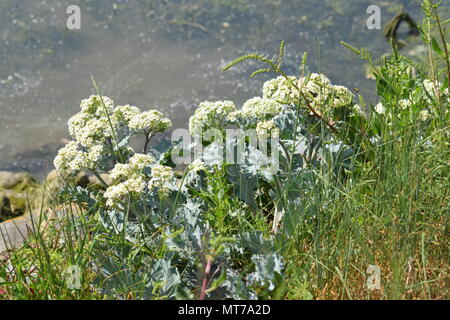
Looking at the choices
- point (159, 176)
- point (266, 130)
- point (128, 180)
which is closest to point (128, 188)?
point (128, 180)

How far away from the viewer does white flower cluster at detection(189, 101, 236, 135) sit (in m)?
2.96

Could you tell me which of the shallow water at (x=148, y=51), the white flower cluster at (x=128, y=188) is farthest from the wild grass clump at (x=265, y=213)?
the shallow water at (x=148, y=51)

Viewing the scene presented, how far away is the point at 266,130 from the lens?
263cm

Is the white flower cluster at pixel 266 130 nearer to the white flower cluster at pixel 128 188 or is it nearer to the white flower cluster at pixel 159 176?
the white flower cluster at pixel 159 176

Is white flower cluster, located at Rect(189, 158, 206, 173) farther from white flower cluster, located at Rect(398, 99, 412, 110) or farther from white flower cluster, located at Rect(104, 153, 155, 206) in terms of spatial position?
white flower cluster, located at Rect(398, 99, 412, 110)

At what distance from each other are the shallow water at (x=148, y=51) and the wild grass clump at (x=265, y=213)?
435 centimetres

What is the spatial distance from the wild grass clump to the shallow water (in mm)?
4346

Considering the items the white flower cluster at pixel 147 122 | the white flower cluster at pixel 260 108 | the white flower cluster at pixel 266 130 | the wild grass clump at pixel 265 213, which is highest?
the white flower cluster at pixel 260 108

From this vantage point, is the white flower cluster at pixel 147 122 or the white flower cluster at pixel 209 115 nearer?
the white flower cluster at pixel 147 122

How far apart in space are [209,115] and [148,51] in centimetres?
664

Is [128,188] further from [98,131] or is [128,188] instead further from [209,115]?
[209,115]

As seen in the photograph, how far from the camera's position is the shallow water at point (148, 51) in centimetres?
801

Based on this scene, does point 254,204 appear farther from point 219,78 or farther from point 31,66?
point 31,66

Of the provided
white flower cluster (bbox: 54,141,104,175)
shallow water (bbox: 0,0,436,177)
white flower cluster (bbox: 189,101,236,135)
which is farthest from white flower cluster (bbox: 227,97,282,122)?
shallow water (bbox: 0,0,436,177)
